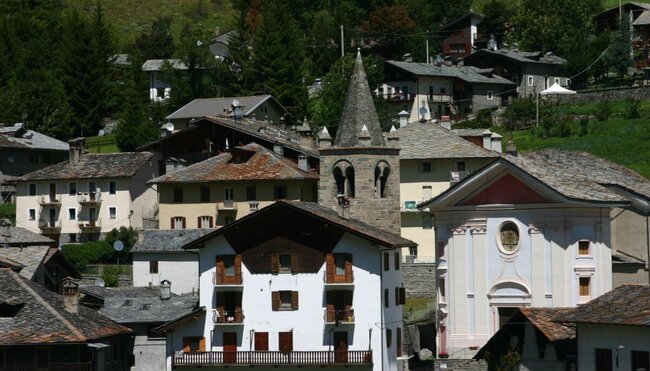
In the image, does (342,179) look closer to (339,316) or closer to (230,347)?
(339,316)

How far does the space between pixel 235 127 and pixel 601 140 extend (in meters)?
24.6

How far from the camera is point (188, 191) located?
112m

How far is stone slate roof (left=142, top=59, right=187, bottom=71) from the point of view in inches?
6378

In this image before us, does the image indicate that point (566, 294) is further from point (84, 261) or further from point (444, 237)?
point (84, 261)

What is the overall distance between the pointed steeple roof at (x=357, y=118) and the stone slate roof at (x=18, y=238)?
18729mm

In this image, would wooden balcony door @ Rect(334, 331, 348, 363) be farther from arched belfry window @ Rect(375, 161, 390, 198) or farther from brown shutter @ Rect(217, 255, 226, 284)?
arched belfry window @ Rect(375, 161, 390, 198)

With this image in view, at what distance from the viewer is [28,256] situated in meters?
93.6

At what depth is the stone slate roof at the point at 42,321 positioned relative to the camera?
Result: 7612cm

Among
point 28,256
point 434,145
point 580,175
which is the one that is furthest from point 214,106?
point 580,175

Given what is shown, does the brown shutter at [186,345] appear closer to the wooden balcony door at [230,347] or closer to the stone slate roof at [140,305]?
the wooden balcony door at [230,347]

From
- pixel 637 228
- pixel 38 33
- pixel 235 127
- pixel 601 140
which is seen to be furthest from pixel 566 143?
pixel 38 33

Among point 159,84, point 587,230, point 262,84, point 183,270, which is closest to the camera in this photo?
point 587,230

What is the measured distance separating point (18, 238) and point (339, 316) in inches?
1240

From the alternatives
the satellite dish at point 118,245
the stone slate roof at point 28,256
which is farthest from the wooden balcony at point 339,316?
the satellite dish at point 118,245
